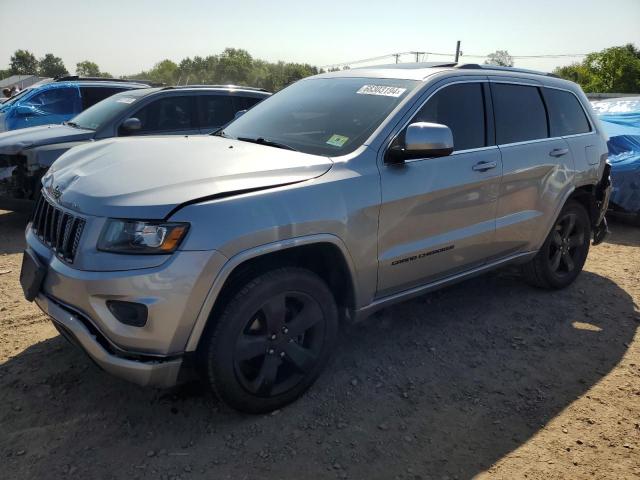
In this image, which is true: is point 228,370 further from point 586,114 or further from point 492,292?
point 586,114

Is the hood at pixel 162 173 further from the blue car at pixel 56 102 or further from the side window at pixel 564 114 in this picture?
the blue car at pixel 56 102

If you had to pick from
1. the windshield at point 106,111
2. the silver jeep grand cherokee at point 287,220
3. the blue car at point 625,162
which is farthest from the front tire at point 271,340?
the blue car at point 625,162

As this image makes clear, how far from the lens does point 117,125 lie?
6.35 m

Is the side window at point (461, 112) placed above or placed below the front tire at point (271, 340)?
above

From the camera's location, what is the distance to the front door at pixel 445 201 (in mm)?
2990

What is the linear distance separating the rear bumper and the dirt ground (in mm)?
418

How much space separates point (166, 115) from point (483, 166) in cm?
459

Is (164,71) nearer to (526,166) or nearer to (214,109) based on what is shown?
(214,109)

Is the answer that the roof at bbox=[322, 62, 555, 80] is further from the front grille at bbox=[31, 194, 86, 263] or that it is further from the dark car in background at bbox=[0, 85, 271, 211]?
the dark car in background at bbox=[0, 85, 271, 211]

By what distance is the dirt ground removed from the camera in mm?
2439

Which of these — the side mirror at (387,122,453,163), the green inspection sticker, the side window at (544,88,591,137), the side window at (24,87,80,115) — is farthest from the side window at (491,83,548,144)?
the side window at (24,87,80,115)

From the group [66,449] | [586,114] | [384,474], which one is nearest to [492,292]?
[586,114]

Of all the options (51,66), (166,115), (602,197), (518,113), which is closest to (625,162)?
(602,197)

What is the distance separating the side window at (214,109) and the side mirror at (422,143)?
4.50m
